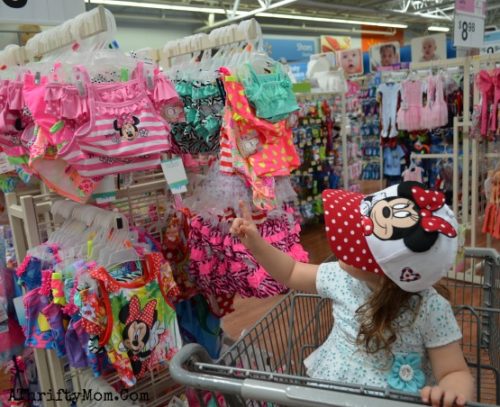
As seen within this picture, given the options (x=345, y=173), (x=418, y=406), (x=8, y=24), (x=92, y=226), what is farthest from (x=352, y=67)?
(x=418, y=406)

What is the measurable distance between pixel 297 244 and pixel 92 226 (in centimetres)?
82

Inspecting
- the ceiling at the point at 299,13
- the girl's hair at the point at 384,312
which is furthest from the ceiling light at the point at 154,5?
the girl's hair at the point at 384,312

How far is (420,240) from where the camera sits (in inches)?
38.8

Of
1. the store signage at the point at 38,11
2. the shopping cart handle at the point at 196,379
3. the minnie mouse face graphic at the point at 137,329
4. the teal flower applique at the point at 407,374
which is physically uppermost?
the store signage at the point at 38,11

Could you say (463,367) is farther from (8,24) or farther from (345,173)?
(345,173)

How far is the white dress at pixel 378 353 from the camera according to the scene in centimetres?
112

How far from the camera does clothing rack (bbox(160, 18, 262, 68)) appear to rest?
2.00 metres

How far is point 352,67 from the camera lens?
373 inches

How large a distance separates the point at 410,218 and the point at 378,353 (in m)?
0.38

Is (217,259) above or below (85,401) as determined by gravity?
above

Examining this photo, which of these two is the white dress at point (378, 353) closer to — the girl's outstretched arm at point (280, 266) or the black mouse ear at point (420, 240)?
the girl's outstretched arm at point (280, 266)

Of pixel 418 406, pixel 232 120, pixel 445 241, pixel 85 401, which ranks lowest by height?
pixel 85 401

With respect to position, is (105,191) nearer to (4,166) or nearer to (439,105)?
(4,166)

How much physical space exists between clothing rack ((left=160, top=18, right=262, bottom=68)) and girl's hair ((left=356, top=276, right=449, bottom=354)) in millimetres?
1299
